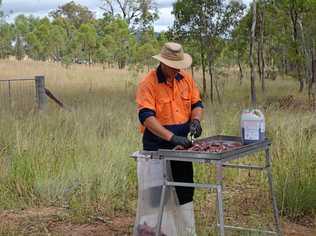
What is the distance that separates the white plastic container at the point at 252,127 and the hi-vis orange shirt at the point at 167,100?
532 millimetres

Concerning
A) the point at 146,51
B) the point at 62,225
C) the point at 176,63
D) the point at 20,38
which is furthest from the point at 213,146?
the point at 20,38

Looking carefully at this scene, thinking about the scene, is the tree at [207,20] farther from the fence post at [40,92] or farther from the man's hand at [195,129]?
the man's hand at [195,129]

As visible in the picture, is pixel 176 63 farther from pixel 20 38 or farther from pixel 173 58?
pixel 20 38

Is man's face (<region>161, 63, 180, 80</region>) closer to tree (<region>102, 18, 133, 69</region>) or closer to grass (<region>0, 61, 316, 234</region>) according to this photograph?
grass (<region>0, 61, 316, 234</region>)

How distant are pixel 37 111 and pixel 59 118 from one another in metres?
1.17

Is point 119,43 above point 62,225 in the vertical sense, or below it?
above

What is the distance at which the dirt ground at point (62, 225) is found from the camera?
5.56 metres

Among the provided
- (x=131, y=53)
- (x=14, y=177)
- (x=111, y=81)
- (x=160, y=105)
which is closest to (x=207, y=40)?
(x=111, y=81)

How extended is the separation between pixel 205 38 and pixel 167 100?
46.2ft

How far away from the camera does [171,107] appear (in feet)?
15.6

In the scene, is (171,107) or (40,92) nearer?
(171,107)

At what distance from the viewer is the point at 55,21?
180ft

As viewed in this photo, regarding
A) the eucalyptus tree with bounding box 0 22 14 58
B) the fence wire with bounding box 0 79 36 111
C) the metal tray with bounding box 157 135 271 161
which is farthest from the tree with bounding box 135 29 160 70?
the metal tray with bounding box 157 135 271 161

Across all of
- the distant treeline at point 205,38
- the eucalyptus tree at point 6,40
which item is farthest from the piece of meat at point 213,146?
the eucalyptus tree at point 6,40
